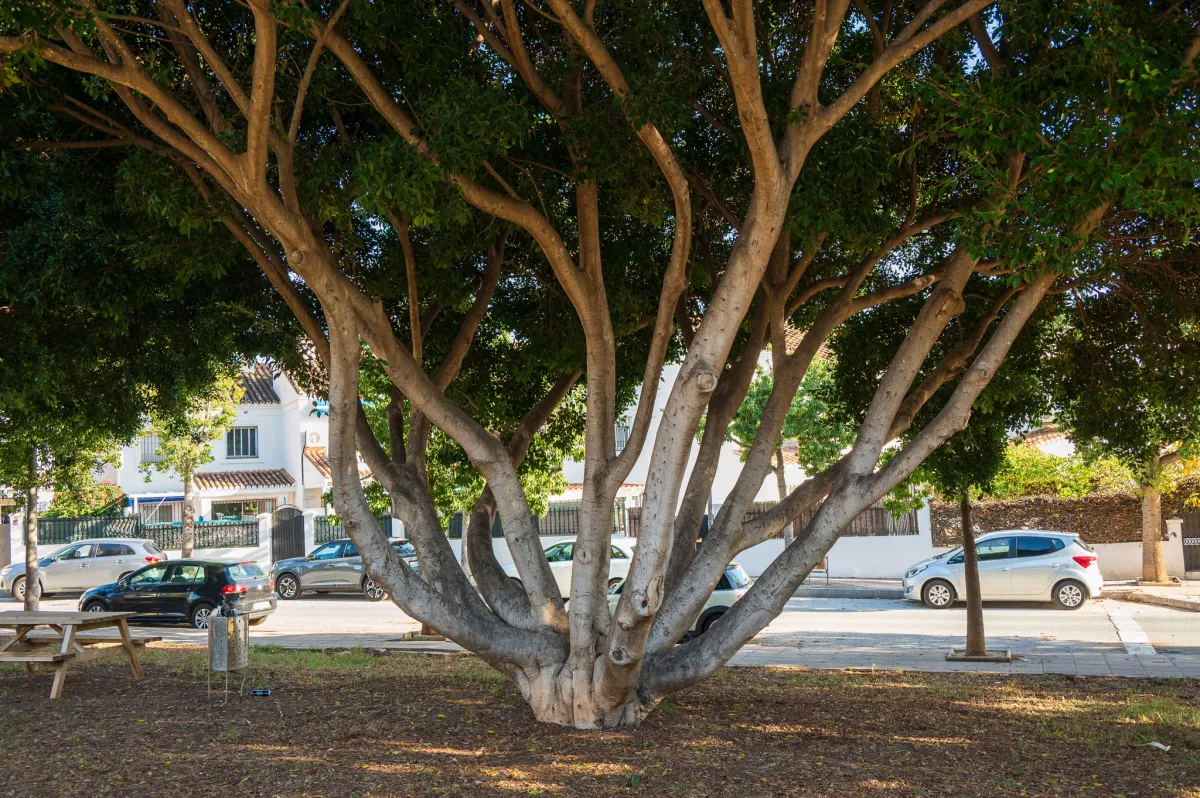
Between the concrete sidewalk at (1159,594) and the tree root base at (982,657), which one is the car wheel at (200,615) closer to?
the tree root base at (982,657)

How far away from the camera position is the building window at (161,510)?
3794cm

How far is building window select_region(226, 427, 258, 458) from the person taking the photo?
39.6m

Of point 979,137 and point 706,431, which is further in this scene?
point 706,431

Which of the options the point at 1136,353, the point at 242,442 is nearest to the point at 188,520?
the point at 242,442

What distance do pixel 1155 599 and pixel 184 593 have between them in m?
18.9

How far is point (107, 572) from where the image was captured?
1013 inches

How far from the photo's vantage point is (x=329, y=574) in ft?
81.0

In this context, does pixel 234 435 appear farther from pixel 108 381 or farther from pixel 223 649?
pixel 223 649

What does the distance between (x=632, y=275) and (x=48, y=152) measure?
5.60 metres

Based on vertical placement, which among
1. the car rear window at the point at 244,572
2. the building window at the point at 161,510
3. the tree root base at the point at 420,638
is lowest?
the tree root base at the point at 420,638

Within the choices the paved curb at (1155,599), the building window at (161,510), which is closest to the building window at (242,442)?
the building window at (161,510)

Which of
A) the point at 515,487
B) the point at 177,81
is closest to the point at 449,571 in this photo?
the point at 515,487

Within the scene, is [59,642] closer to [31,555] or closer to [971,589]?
[31,555]

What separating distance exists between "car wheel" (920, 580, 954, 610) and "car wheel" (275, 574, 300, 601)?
15.2 metres
